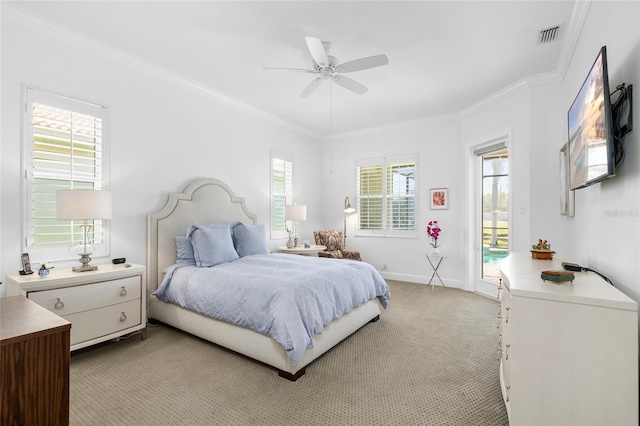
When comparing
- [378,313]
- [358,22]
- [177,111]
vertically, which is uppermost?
[358,22]

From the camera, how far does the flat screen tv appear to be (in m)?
1.56

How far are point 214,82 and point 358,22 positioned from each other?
6.85ft

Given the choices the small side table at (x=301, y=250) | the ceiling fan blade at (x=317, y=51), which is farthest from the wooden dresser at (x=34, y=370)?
the small side table at (x=301, y=250)

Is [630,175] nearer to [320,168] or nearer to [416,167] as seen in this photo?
[416,167]

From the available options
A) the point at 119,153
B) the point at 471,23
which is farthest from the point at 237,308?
the point at 471,23

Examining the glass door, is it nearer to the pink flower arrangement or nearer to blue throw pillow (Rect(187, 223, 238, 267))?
the pink flower arrangement

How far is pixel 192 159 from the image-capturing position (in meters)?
3.98

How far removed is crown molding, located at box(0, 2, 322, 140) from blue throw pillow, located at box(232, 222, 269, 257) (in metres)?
1.80

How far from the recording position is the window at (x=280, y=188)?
5.27 meters

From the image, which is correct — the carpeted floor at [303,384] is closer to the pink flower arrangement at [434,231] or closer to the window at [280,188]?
the pink flower arrangement at [434,231]

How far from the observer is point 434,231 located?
16.9 feet

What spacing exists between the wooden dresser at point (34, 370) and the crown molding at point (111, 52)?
8.70 feet

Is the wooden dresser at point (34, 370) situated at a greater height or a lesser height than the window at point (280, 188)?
lesser

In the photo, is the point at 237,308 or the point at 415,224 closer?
the point at 237,308
